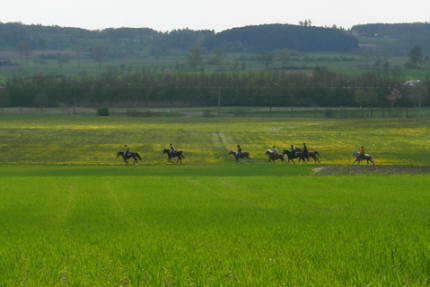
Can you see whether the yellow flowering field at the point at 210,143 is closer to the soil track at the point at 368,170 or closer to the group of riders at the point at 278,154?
→ the group of riders at the point at 278,154

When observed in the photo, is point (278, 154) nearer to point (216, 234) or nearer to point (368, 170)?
point (368, 170)

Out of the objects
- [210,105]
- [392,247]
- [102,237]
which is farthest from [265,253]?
[210,105]

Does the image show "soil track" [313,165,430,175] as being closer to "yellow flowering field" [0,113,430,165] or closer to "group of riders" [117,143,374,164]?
"group of riders" [117,143,374,164]

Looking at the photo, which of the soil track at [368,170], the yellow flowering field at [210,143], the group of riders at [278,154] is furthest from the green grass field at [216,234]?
the yellow flowering field at [210,143]

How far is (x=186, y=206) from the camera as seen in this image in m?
25.7

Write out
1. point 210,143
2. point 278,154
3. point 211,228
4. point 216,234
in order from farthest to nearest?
point 210,143 < point 278,154 < point 211,228 < point 216,234

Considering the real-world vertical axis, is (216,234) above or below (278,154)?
above

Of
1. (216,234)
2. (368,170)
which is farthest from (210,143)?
(216,234)

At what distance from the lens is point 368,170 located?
4956 centimetres

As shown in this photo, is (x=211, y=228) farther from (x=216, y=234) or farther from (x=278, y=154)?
(x=278, y=154)

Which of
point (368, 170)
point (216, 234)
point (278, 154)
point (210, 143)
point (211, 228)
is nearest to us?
point (216, 234)

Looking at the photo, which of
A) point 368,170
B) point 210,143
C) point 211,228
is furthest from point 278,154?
Answer: point 211,228

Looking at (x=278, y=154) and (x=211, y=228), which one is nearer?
(x=211, y=228)

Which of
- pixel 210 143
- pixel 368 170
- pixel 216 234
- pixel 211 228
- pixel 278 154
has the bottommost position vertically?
pixel 210 143
